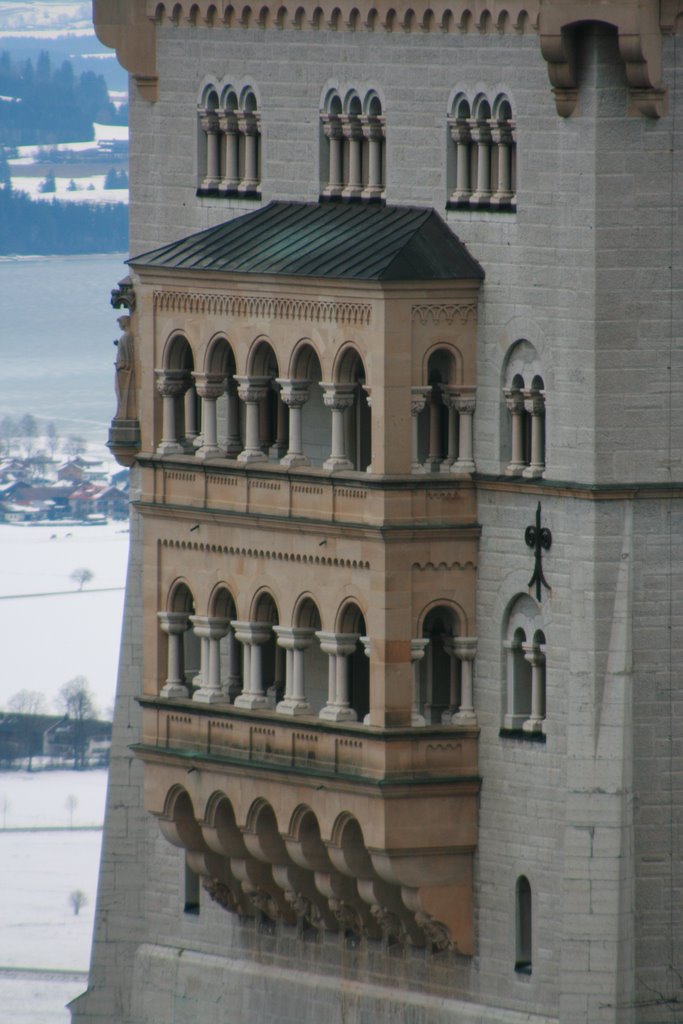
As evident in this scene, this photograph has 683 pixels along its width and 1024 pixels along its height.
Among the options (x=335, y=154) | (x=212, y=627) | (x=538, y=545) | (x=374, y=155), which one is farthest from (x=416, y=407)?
(x=212, y=627)

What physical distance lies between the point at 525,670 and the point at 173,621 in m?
5.26

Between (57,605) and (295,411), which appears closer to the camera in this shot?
(295,411)

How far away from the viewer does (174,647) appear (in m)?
63.4

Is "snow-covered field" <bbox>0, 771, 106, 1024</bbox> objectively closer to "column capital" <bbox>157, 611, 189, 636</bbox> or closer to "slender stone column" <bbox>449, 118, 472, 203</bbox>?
"column capital" <bbox>157, 611, 189, 636</bbox>

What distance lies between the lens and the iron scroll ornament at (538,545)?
59.4 m

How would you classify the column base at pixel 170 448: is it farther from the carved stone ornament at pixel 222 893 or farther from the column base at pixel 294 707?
the carved stone ornament at pixel 222 893

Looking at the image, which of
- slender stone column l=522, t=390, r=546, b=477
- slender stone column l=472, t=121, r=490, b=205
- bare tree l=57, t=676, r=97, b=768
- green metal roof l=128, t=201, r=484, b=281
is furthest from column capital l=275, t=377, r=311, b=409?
bare tree l=57, t=676, r=97, b=768

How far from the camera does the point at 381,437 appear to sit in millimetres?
59500

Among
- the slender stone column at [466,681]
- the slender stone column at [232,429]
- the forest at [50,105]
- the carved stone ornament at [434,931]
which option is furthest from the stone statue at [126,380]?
the forest at [50,105]

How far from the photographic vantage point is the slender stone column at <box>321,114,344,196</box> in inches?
2443

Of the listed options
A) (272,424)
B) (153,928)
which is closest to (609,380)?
(272,424)

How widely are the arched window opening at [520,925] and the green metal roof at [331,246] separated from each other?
7.16m

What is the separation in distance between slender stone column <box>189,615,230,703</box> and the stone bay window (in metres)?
0.03

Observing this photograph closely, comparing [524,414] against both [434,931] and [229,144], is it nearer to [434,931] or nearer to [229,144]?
[434,931]
